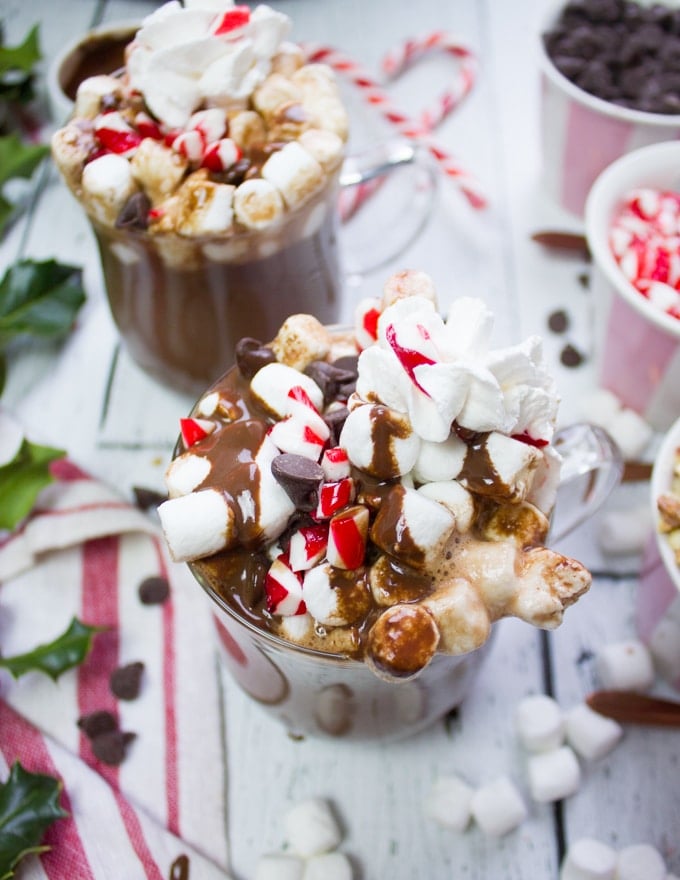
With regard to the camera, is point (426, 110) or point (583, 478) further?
point (426, 110)

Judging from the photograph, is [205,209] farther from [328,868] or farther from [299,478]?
[328,868]

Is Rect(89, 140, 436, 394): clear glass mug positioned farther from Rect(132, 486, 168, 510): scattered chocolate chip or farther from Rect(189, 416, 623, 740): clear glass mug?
Rect(189, 416, 623, 740): clear glass mug

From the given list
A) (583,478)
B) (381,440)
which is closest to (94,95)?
(381,440)

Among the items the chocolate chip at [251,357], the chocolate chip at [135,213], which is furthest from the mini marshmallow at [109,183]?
the chocolate chip at [251,357]

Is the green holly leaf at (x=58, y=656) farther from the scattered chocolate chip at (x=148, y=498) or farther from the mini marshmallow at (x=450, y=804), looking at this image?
the mini marshmallow at (x=450, y=804)

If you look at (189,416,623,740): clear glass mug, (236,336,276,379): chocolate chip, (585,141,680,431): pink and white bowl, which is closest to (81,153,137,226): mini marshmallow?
(236,336,276,379): chocolate chip

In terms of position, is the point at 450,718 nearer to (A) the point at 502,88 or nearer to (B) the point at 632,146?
(B) the point at 632,146
